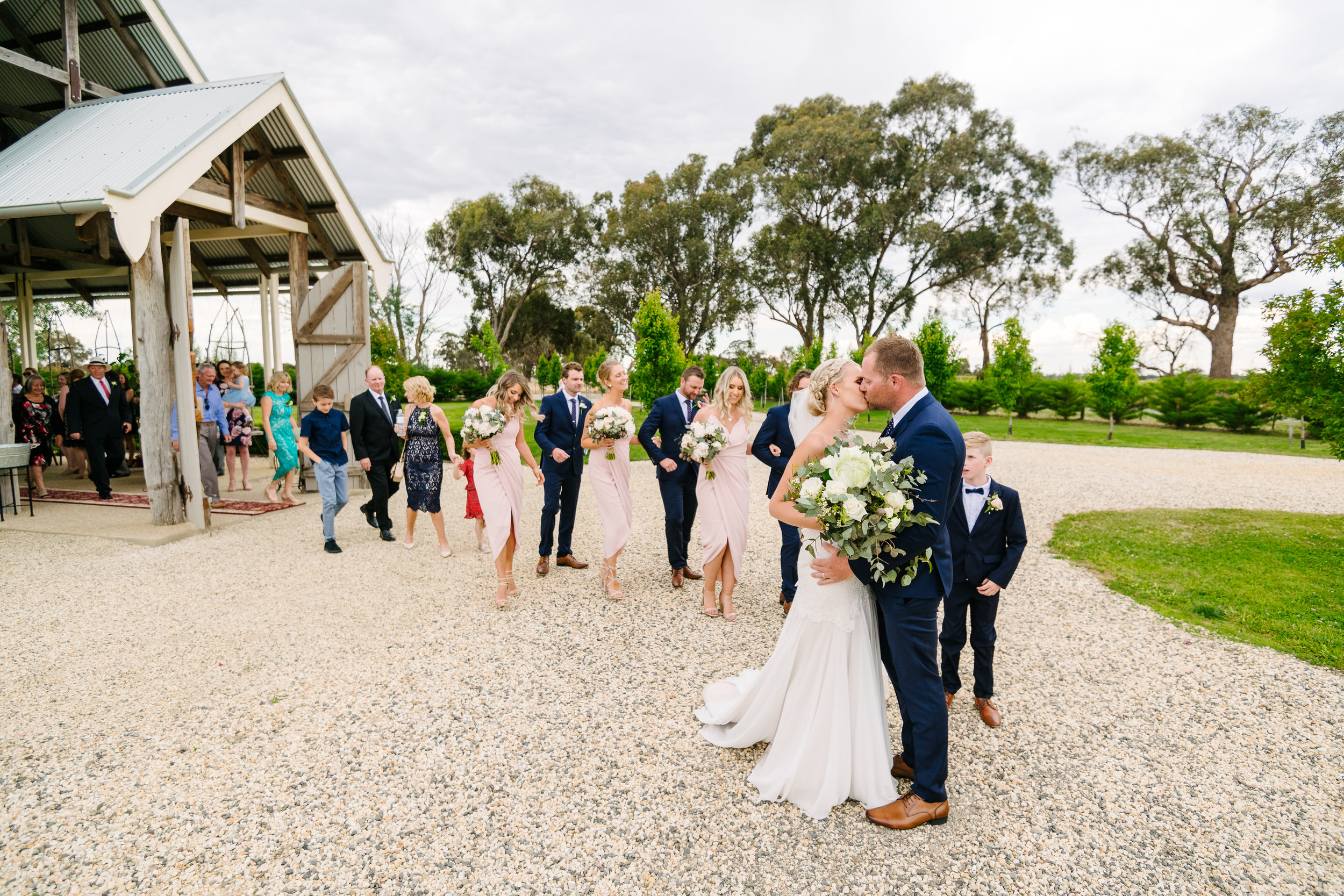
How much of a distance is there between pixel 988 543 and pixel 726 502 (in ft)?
7.65

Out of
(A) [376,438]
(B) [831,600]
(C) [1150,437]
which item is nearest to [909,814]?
(B) [831,600]

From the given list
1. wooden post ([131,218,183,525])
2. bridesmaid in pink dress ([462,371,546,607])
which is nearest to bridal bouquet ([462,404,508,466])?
bridesmaid in pink dress ([462,371,546,607])

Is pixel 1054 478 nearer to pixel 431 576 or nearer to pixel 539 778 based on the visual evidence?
pixel 431 576

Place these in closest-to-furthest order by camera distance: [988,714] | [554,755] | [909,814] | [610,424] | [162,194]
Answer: [909,814] → [554,755] → [988,714] → [610,424] → [162,194]

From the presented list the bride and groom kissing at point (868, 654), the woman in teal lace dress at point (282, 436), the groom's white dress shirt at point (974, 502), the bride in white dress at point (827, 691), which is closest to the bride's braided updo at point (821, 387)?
the bride and groom kissing at point (868, 654)

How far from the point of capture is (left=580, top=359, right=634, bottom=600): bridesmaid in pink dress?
20.6 ft

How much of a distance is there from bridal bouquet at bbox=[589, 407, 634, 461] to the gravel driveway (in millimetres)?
1689

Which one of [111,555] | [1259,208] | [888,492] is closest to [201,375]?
[111,555]

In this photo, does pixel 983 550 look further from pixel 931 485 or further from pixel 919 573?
pixel 931 485

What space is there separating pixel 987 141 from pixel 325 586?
131ft

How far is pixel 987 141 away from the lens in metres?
35.1

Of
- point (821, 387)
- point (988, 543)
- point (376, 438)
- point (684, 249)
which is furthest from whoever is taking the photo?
point (684, 249)

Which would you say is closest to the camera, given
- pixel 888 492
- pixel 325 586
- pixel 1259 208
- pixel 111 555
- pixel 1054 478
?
pixel 888 492

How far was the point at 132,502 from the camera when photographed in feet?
34.0
